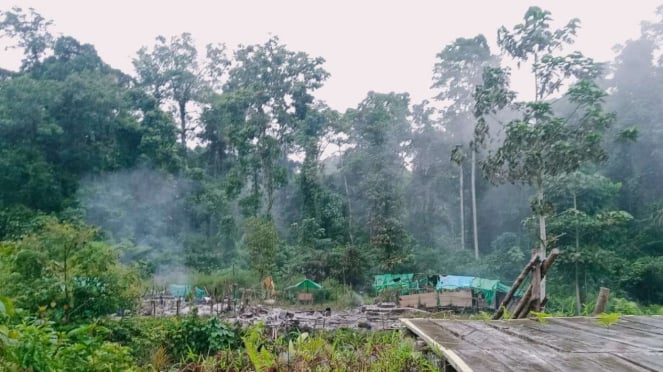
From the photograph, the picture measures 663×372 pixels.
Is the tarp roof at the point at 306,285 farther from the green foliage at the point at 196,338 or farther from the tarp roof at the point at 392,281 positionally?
the green foliage at the point at 196,338

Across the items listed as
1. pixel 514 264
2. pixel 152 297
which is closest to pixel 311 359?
pixel 152 297

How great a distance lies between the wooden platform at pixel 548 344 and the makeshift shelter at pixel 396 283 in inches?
532

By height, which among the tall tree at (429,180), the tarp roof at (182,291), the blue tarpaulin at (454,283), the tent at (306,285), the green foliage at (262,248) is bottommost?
the tarp roof at (182,291)

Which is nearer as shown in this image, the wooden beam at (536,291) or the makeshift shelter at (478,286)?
the wooden beam at (536,291)

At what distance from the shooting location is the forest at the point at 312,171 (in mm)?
17578

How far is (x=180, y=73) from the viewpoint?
27.4m

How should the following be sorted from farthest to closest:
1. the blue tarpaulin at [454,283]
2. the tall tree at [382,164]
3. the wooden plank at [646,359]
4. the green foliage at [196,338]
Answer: the tall tree at [382,164]
the blue tarpaulin at [454,283]
the green foliage at [196,338]
the wooden plank at [646,359]

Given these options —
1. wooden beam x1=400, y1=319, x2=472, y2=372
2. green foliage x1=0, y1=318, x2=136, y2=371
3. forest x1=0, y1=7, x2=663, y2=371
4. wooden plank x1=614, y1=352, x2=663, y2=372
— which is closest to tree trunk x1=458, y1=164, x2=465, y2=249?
forest x1=0, y1=7, x2=663, y2=371

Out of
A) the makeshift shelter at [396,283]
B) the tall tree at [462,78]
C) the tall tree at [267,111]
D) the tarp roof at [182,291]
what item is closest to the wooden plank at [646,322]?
the makeshift shelter at [396,283]

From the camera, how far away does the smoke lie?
71.2 feet

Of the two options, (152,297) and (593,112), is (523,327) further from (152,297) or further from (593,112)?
(152,297)

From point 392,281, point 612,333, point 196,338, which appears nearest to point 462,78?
point 392,281

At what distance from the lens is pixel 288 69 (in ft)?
84.8

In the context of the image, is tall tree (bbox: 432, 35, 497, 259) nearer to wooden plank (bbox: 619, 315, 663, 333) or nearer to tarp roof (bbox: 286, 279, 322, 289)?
tarp roof (bbox: 286, 279, 322, 289)
